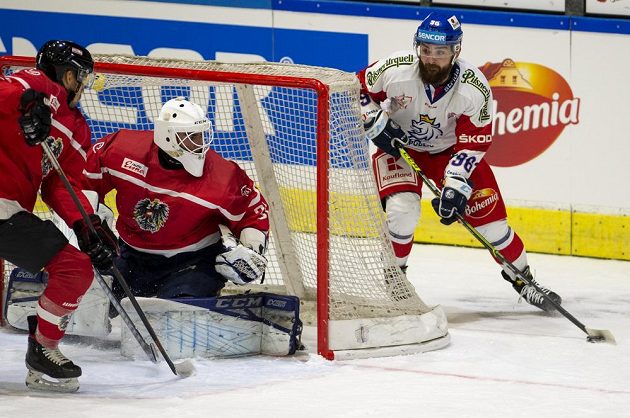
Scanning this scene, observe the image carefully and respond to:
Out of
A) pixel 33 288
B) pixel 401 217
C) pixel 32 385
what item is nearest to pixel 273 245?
pixel 401 217

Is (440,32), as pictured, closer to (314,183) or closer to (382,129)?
(382,129)

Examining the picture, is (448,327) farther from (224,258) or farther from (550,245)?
(550,245)

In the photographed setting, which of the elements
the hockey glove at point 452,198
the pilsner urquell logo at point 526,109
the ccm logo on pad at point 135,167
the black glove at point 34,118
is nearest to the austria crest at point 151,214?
the ccm logo on pad at point 135,167

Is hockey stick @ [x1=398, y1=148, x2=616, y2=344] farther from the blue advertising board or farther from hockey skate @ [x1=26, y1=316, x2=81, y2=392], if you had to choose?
hockey skate @ [x1=26, y1=316, x2=81, y2=392]

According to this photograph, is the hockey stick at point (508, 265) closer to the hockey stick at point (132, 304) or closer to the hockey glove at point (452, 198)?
the hockey glove at point (452, 198)

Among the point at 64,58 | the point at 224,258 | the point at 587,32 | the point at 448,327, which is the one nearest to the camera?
the point at 64,58

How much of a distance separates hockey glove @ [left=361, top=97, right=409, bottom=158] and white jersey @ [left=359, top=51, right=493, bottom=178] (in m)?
0.07

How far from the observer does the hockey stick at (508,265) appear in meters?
5.18

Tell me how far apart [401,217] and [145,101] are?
1.18 meters

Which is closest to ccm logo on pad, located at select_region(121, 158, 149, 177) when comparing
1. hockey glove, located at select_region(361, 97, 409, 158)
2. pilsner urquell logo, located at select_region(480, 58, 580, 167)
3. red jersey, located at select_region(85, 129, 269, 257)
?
red jersey, located at select_region(85, 129, 269, 257)

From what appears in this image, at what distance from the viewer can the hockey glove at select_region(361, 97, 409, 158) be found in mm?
5414

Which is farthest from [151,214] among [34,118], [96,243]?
[34,118]

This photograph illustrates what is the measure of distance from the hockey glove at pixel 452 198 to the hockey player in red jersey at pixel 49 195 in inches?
58.1

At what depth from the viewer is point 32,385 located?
4.30 meters
